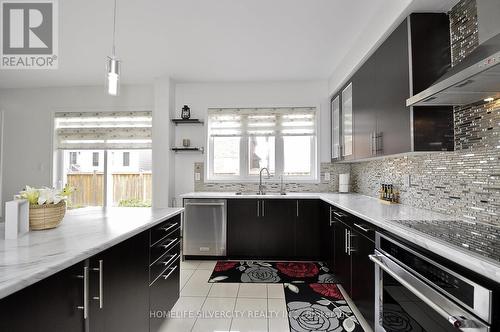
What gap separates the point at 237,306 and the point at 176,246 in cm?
82

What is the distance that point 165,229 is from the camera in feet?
6.15

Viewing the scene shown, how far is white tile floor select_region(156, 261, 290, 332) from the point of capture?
2.02 metres

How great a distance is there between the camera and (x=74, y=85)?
4.30 m

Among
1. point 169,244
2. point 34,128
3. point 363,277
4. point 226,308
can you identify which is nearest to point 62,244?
point 169,244

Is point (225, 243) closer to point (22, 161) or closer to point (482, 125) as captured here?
point (482, 125)

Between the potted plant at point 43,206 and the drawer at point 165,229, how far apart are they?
0.54 m

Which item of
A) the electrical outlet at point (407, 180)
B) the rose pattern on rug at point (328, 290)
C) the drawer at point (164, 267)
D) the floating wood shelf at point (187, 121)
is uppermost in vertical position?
the floating wood shelf at point (187, 121)

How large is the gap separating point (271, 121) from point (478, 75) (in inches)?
120

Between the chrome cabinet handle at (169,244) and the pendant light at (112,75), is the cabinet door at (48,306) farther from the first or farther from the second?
the pendant light at (112,75)

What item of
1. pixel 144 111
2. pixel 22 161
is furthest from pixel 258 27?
pixel 22 161

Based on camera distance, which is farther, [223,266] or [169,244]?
[223,266]

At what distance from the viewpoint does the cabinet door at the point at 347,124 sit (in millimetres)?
2980

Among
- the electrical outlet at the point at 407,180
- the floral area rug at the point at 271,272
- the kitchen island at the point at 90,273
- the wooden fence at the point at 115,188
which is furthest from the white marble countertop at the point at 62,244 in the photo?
the wooden fence at the point at 115,188

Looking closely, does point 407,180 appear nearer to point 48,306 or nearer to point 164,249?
point 164,249
